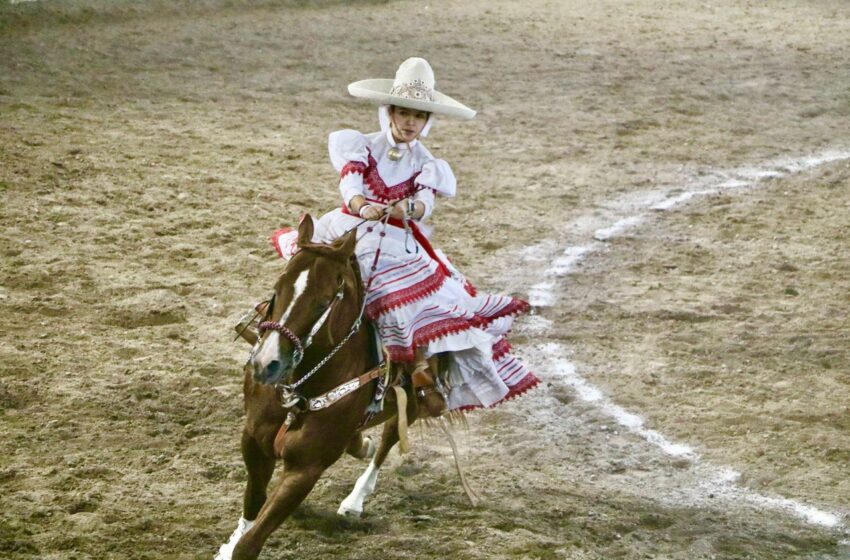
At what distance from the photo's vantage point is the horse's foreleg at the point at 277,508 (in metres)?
4.93

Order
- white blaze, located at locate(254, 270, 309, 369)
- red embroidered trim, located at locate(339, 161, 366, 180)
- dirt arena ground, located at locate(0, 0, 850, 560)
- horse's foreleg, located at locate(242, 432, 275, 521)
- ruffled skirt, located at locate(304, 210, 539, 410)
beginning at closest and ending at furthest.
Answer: white blaze, located at locate(254, 270, 309, 369)
horse's foreleg, located at locate(242, 432, 275, 521)
ruffled skirt, located at locate(304, 210, 539, 410)
red embroidered trim, located at locate(339, 161, 366, 180)
dirt arena ground, located at locate(0, 0, 850, 560)

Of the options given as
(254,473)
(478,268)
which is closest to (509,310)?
(254,473)

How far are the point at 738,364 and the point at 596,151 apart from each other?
450 cm

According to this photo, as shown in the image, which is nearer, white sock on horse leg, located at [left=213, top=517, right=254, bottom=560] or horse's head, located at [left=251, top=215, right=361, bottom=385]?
horse's head, located at [left=251, top=215, right=361, bottom=385]

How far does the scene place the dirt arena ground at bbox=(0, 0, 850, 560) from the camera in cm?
609

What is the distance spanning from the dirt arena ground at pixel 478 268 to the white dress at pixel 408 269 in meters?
0.88

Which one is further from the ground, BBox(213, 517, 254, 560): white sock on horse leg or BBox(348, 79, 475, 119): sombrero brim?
BBox(348, 79, 475, 119): sombrero brim

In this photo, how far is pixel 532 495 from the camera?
6340mm

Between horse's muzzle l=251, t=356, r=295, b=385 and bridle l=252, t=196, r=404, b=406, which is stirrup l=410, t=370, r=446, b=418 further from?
horse's muzzle l=251, t=356, r=295, b=385

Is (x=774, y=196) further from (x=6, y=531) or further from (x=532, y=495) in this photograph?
(x=6, y=531)

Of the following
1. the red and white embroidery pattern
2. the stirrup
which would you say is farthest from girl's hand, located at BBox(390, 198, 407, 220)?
the stirrup

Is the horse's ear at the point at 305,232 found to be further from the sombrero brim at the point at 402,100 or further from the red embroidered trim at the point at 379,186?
the sombrero brim at the point at 402,100

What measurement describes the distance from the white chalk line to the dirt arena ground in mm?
26

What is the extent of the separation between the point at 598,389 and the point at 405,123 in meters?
2.76
